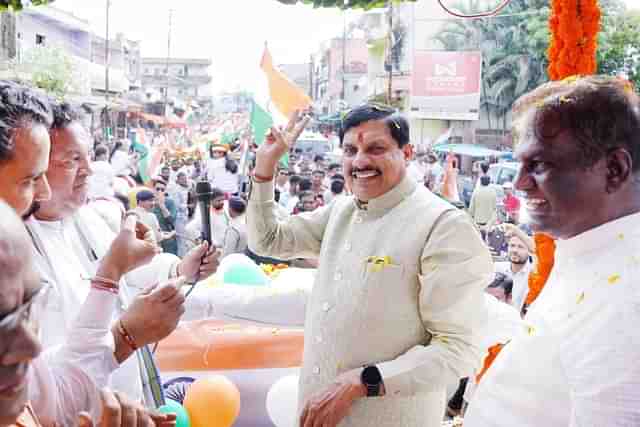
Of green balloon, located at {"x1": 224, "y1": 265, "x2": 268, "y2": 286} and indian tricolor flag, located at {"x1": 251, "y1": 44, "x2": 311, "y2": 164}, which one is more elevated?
indian tricolor flag, located at {"x1": 251, "y1": 44, "x2": 311, "y2": 164}

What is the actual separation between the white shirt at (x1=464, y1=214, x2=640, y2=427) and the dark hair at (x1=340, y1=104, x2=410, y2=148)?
2.92 ft

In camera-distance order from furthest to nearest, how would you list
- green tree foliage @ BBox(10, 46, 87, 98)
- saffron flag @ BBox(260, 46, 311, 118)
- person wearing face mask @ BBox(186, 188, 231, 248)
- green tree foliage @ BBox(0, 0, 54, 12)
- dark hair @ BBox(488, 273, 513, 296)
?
green tree foliage @ BBox(10, 46, 87, 98), person wearing face mask @ BBox(186, 188, 231, 248), saffron flag @ BBox(260, 46, 311, 118), dark hair @ BBox(488, 273, 513, 296), green tree foliage @ BBox(0, 0, 54, 12)

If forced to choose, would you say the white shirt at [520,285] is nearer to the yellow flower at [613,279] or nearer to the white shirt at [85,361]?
the yellow flower at [613,279]

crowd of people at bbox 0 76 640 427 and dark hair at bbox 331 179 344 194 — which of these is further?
dark hair at bbox 331 179 344 194

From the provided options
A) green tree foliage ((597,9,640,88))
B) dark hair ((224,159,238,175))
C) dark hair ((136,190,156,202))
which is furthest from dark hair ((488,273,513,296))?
green tree foliage ((597,9,640,88))

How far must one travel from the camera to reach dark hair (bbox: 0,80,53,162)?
4.92ft

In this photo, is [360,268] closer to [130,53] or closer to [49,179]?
[49,179]

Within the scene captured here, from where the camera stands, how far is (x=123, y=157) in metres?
11.0

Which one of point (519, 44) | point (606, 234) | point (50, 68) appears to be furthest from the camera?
point (519, 44)

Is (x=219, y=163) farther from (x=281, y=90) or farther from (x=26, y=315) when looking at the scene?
(x=26, y=315)

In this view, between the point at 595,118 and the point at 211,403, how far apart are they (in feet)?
8.48

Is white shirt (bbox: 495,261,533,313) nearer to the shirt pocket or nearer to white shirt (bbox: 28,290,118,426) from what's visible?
the shirt pocket

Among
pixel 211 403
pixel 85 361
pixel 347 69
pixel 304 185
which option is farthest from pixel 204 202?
pixel 347 69

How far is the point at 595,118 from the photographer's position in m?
1.42
